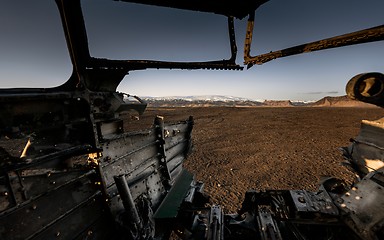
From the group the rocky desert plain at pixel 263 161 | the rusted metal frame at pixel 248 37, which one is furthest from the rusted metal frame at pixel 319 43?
the rocky desert plain at pixel 263 161

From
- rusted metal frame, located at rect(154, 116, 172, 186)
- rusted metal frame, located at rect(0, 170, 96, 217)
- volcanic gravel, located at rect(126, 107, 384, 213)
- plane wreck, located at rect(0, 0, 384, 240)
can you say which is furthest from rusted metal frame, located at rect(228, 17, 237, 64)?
volcanic gravel, located at rect(126, 107, 384, 213)

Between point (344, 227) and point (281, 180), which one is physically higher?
point (344, 227)

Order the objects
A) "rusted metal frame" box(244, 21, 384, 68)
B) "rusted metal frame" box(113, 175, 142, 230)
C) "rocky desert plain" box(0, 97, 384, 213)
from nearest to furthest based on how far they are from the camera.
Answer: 1. "rusted metal frame" box(244, 21, 384, 68)
2. "rusted metal frame" box(113, 175, 142, 230)
3. "rocky desert plain" box(0, 97, 384, 213)

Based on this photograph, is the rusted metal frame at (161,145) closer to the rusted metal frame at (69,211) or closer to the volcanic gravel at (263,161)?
the rusted metal frame at (69,211)

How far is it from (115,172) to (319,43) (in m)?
2.30

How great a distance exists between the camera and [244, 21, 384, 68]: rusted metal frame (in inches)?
42.8

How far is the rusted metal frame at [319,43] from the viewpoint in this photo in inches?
42.8

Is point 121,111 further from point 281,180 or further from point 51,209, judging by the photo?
point 281,180

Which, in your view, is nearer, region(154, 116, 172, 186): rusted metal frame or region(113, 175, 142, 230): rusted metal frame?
region(113, 175, 142, 230): rusted metal frame

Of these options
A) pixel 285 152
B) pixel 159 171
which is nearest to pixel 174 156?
pixel 159 171

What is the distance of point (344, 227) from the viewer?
191 centimetres

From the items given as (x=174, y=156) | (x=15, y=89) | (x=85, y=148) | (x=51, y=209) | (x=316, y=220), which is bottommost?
(x=316, y=220)

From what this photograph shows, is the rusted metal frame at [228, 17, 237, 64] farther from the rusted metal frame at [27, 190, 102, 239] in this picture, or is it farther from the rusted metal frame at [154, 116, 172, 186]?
the rusted metal frame at [27, 190, 102, 239]

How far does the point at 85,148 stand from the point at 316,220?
2.42 meters
